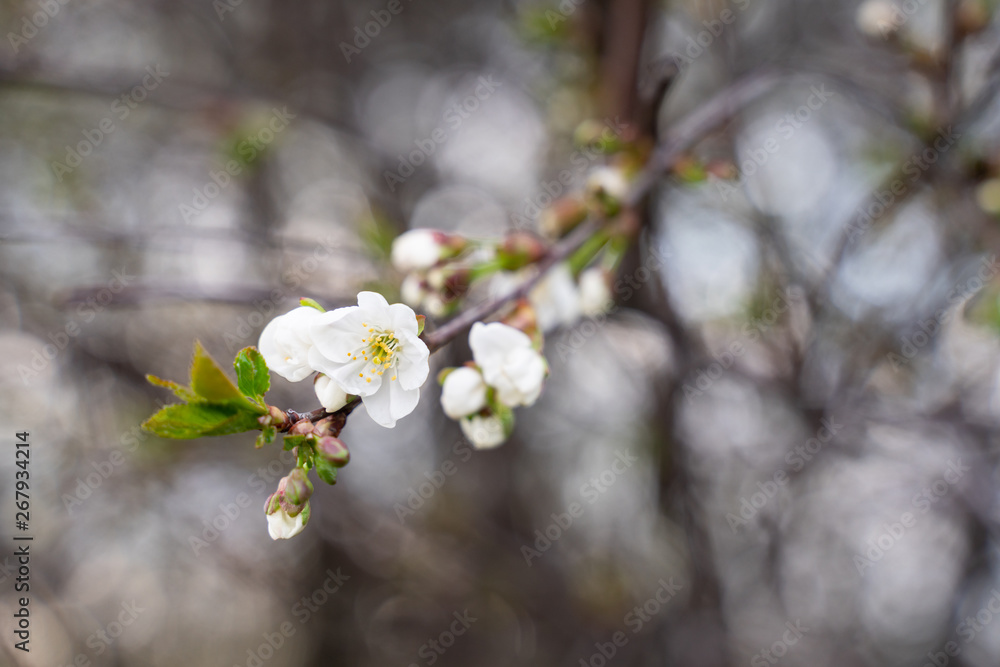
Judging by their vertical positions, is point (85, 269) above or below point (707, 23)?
below

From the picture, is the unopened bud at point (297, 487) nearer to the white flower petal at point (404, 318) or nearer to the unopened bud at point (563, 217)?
the white flower petal at point (404, 318)

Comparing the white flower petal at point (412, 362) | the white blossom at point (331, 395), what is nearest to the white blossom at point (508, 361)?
the white flower petal at point (412, 362)

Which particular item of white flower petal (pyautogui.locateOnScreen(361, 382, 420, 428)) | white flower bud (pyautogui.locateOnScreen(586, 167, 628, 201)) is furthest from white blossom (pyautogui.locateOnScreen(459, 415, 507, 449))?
white flower bud (pyautogui.locateOnScreen(586, 167, 628, 201))

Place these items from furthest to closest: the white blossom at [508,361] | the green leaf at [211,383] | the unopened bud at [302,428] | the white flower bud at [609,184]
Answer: the white flower bud at [609,184] → the white blossom at [508,361] → the unopened bud at [302,428] → the green leaf at [211,383]

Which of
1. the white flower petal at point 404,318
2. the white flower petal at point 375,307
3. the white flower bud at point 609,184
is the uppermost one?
the white flower bud at point 609,184

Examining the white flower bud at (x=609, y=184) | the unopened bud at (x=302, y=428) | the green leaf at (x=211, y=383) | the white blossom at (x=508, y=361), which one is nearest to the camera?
the green leaf at (x=211, y=383)

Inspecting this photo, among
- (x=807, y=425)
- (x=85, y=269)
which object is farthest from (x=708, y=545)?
(x=85, y=269)

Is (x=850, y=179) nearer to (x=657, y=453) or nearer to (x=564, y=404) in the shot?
(x=657, y=453)
